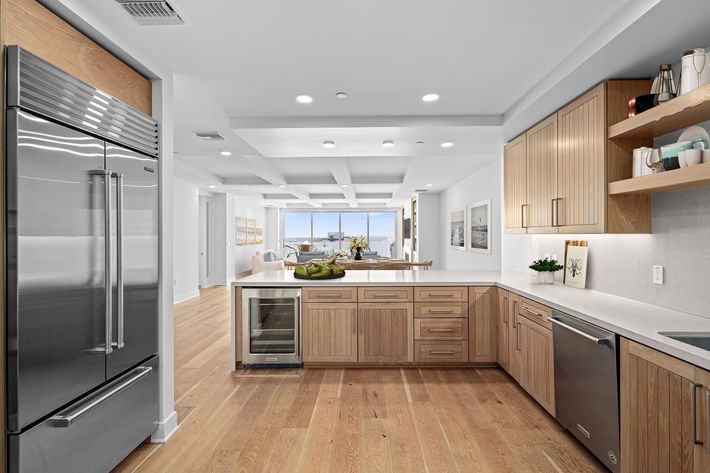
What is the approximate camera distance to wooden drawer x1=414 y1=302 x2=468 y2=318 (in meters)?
3.75

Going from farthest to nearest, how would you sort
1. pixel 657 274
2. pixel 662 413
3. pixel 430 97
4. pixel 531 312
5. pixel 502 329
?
pixel 502 329 → pixel 430 97 → pixel 531 312 → pixel 657 274 → pixel 662 413

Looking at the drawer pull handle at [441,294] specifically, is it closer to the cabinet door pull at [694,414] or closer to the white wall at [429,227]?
the cabinet door pull at [694,414]

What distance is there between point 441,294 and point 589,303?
1400mm

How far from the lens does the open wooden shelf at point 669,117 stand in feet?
6.10

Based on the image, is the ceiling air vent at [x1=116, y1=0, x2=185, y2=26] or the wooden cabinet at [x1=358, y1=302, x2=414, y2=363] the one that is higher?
the ceiling air vent at [x1=116, y1=0, x2=185, y2=26]

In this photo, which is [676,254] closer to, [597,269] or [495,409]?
[597,269]

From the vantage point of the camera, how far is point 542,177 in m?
3.31

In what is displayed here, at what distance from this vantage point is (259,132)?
12.6 feet

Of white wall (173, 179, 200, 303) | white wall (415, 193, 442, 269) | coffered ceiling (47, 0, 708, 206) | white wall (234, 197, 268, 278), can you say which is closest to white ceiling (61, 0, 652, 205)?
coffered ceiling (47, 0, 708, 206)

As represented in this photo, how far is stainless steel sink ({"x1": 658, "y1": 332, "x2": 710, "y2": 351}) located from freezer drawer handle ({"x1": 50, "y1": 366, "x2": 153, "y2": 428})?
107 inches

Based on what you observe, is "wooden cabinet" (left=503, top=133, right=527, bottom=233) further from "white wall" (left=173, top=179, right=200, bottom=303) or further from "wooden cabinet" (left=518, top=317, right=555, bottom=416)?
"white wall" (left=173, top=179, right=200, bottom=303)

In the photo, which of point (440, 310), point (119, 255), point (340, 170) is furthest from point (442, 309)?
point (340, 170)

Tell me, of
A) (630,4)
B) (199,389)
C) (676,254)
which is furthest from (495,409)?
(630,4)

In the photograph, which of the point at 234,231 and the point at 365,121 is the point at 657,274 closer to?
the point at 365,121
